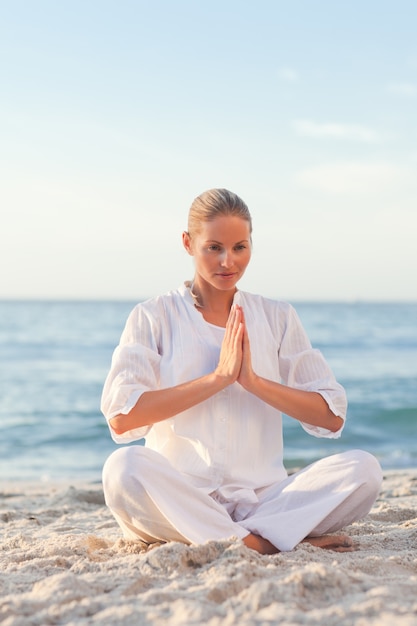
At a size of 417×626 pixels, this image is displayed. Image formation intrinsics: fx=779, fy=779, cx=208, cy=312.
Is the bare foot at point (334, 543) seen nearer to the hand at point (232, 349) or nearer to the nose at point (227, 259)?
the hand at point (232, 349)

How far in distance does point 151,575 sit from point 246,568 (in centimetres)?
34

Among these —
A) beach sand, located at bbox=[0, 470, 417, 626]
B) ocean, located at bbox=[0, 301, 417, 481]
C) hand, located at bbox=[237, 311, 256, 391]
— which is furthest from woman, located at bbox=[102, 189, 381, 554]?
ocean, located at bbox=[0, 301, 417, 481]

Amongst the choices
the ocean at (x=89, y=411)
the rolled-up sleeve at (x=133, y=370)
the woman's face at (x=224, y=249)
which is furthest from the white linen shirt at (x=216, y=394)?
the ocean at (x=89, y=411)

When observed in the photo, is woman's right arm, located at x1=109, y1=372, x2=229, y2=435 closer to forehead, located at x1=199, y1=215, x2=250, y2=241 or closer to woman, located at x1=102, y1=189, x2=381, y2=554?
woman, located at x1=102, y1=189, x2=381, y2=554

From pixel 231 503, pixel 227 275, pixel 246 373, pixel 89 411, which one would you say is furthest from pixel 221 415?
pixel 89 411

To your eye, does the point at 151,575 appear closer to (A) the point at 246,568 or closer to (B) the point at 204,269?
(A) the point at 246,568

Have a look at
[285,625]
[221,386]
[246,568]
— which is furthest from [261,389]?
[285,625]

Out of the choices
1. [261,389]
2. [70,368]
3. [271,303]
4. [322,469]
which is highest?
[271,303]

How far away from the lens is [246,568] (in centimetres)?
264

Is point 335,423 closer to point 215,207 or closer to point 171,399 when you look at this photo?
point 171,399

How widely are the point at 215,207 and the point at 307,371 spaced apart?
0.90 metres

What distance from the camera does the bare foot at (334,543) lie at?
3.45 metres

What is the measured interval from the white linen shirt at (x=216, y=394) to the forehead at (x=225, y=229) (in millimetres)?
388

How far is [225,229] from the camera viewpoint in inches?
137
